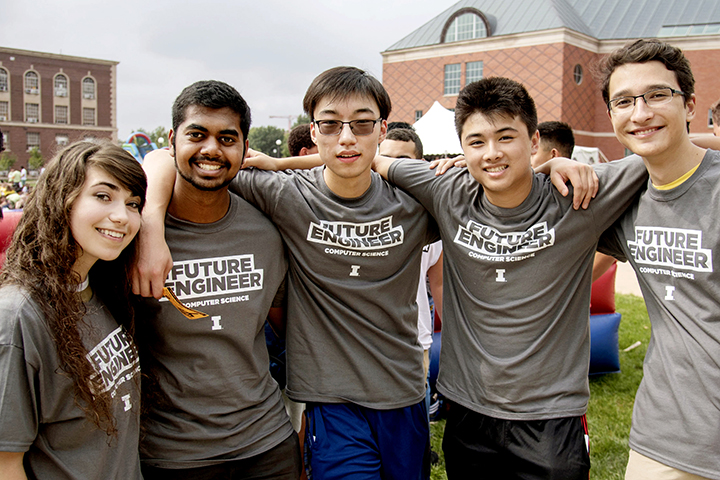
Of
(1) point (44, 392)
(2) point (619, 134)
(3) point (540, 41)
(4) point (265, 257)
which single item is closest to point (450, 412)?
(4) point (265, 257)

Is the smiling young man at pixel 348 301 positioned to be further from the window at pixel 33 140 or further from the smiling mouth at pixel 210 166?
the window at pixel 33 140

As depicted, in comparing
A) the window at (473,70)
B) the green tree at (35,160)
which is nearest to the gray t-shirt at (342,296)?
the window at (473,70)

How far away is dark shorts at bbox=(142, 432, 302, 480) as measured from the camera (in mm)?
2412

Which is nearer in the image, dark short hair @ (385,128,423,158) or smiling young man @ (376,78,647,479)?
smiling young man @ (376,78,647,479)

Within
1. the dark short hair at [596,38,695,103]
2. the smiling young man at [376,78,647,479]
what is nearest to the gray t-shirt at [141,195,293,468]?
the smiling young man at [376,78,647,479]

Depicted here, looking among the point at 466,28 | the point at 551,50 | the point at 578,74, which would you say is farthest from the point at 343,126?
the point at 466,28

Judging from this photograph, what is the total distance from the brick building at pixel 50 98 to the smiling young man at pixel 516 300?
6522 centimetres

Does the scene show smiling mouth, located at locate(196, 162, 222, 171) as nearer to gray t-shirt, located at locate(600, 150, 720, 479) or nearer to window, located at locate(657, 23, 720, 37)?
gray t-shirt, located at locate(600, 150, 720, 479)

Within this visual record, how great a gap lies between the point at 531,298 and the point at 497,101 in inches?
39.3

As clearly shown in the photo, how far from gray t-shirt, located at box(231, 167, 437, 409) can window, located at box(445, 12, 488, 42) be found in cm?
3983

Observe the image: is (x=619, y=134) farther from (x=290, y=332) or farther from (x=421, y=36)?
(x=421, y=36)

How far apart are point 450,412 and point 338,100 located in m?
1.75

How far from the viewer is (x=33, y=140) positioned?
61031 millimetres

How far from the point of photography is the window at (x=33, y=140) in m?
60.8
